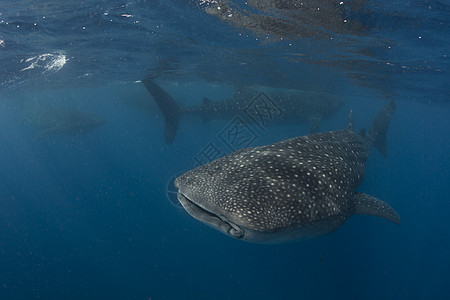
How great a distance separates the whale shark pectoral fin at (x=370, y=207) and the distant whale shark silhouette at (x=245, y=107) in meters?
11.1

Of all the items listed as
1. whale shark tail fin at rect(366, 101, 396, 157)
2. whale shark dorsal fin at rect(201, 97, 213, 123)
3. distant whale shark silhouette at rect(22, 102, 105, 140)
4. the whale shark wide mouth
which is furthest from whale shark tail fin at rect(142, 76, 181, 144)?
distant whale shark silhouette at rect(22, 102, 105, 140)

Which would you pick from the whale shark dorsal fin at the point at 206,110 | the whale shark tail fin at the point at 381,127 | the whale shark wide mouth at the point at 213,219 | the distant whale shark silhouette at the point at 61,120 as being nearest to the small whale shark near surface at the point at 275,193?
the whale shark wide mouth at the point at 213,219

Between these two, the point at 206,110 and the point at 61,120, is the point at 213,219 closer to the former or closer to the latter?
the point at 206,110

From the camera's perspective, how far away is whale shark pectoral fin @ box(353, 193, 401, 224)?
15.2 ft

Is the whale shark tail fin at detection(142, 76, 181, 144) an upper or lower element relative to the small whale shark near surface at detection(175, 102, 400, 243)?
lower

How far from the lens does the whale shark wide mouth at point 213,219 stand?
287 cm

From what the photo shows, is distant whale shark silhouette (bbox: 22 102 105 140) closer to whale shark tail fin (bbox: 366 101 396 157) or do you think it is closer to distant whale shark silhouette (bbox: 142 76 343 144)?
distant whale shark silhouette (bbox: 142 76 343 144)

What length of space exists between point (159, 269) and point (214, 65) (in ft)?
43.1

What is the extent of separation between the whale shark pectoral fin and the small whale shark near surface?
2cm

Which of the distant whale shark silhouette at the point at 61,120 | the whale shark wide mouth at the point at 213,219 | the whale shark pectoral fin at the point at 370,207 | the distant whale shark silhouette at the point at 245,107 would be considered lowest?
the distant whale shark silhouette at the point at 61,120

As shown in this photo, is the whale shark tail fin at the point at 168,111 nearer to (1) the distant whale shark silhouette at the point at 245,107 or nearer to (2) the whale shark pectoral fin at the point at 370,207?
(1) the distant whale shark silhouette at the point at 245,107

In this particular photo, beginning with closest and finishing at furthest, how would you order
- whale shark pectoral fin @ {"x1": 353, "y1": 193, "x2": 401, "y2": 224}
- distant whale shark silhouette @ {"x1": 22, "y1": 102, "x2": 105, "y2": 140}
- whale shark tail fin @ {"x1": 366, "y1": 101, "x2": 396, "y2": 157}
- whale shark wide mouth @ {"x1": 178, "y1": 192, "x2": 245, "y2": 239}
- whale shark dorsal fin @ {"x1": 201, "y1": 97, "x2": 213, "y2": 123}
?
whale shark wide mouth @ {"x1": 178, "y1": 192, "x2": 245, "y2": 239} < whale shark pectoral fin @ {"x1": 353, "y1": 193, "x2": 401, "y2": 224} < whale shark tail fin @ {"x1": 366, "y1": 101, "x2": 396, "y2": 157} < whale shark dorsal fin @ {"x1": 201, "y1": 97, "x2": 213, "y2": 123} < distant whale shark silhouette @ {"x1": 22, "y1": 102, "x2": 105, "y2": 140}

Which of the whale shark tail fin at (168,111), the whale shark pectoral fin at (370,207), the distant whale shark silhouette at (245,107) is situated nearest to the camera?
the whale shark pectoral fin at (370,207)

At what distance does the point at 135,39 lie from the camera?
41.2 feet
